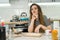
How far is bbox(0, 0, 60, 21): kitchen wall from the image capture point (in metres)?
3.19

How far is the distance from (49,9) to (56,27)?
183cm

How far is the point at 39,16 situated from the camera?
2459 millimetres

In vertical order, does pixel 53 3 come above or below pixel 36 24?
above

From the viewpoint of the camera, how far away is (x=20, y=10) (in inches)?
128

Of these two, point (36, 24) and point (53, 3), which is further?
point (53, 3)

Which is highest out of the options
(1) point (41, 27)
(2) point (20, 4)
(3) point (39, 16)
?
(2) point (20, 4)

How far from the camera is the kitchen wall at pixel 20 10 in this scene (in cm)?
319

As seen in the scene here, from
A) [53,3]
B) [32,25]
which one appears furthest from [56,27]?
[53,3]

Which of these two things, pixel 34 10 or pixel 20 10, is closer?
pixel 34 10

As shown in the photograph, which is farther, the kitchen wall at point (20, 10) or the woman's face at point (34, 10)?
the kitchen wall at point (20, 10)

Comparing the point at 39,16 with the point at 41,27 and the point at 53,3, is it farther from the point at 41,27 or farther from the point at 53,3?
the point at 53,3

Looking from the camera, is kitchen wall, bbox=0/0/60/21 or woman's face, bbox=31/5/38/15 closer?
woman's face, bbox=31/5/38/15

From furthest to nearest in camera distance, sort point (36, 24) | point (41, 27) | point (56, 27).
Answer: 1. point (36, 24)
2. point (41, 27)
3. point (56, 27)

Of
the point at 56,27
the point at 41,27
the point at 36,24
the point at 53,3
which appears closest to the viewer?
the point at 56,27
